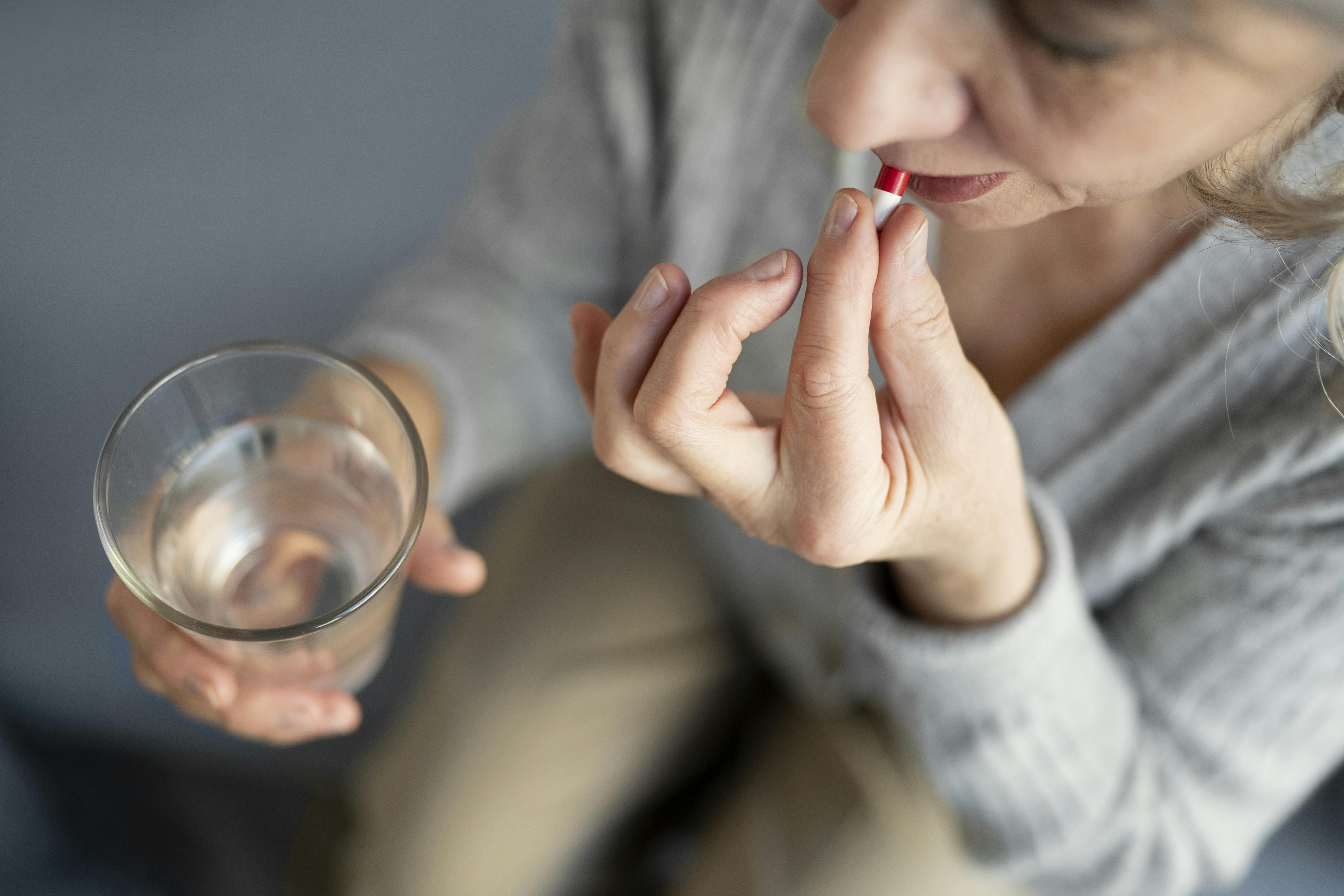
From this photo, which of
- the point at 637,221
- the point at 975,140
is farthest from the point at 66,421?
the point at 975,140

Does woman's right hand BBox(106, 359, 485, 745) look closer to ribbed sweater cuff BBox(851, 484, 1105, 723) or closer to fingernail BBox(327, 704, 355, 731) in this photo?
fingernail BBox(327, 704, 355, 731)

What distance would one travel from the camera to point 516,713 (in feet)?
2.69

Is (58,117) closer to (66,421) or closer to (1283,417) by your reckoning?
(66,421)

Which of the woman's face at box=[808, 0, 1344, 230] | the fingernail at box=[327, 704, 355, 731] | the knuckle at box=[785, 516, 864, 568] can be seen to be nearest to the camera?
the woman's face at box=[808, 0, 1344, 230]

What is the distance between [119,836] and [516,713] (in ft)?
1.48

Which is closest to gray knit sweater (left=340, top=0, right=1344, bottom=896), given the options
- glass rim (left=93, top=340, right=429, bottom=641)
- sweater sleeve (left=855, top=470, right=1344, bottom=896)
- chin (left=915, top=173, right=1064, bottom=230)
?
sweater sleeve (left=855, top=470, right=1344, bottom=896)

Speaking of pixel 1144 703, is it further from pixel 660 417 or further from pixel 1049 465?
pixel 660 417

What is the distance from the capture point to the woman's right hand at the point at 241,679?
0.49m

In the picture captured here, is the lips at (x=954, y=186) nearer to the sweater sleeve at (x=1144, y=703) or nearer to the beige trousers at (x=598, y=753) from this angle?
the sweater sleeve at (x=1144, y=703)

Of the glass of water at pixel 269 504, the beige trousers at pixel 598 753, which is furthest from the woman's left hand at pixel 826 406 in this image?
the beige trousers at pixel 598 753

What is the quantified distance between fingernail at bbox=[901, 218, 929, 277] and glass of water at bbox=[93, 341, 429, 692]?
216 millimetres

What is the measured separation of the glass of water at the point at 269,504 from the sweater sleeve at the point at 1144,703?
1.06 ft

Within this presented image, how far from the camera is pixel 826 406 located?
0.36 metres

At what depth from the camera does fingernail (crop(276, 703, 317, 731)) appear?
1.67 feet
